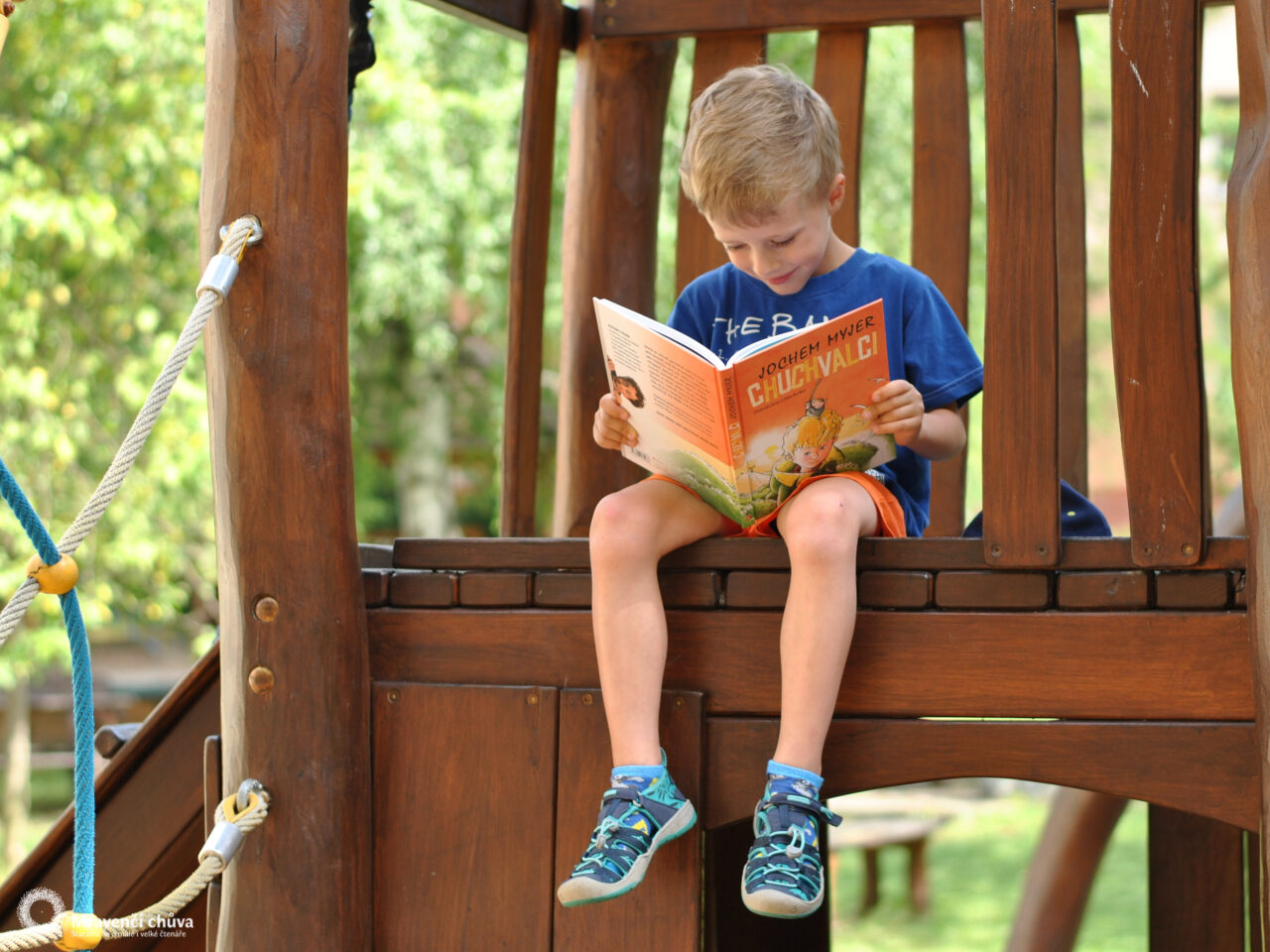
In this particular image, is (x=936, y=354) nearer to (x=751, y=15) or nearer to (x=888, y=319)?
(x=888, y=319)

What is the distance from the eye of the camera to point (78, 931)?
1.70 meters

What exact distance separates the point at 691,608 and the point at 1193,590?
0.63 m

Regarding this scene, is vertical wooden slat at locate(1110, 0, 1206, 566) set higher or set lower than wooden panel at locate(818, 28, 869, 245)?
lower

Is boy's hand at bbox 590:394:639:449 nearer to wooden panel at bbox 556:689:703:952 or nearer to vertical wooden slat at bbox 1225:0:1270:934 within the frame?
wooden panel at bbox 556:689:703:952

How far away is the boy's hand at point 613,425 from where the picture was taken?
1931 millimetres

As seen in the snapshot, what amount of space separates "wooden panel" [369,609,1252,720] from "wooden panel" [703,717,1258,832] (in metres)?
0.02

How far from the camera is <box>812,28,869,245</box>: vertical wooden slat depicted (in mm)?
2928

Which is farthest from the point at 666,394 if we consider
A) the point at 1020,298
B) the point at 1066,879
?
the point at 1066,879

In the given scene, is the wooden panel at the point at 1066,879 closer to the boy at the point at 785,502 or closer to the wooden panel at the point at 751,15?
the boy at the point at 785,502

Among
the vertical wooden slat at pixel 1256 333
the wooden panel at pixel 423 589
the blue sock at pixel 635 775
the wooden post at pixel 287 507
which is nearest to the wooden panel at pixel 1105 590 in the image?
the vertical wooden slat at pixel 1256 333

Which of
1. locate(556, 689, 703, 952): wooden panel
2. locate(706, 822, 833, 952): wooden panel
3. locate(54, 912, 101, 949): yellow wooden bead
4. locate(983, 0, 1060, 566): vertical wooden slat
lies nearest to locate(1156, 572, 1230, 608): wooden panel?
locate(983, 0, 1060, 566): vertical wooden slat

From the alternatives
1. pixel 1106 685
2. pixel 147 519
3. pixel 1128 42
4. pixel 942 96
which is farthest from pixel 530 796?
pixel 147 519

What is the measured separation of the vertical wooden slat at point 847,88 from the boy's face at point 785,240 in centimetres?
79

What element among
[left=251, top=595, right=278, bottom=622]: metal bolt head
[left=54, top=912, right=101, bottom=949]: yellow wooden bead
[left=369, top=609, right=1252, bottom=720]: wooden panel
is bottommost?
[left=54, top=912, right=101, bottom=949]: yellow wooden bead
